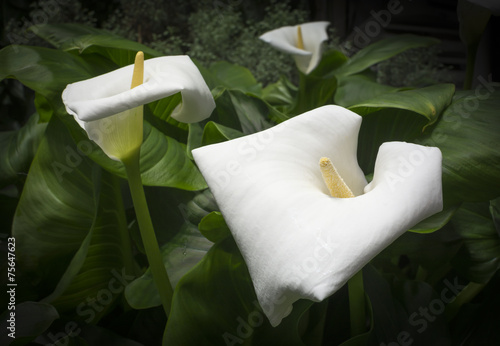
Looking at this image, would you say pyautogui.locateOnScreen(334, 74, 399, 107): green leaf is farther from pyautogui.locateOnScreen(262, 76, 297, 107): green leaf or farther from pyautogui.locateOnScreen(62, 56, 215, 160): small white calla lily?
pyautogui.locateOnScreen(62, 56, 215, 160): small white calla lily

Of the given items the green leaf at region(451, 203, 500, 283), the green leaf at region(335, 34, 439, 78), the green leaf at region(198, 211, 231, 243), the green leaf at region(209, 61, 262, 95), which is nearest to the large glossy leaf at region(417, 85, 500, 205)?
the green leaf at region(451, 203, 500, 283)

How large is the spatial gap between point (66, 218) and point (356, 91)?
20.4 inches

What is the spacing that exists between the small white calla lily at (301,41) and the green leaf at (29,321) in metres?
0.56

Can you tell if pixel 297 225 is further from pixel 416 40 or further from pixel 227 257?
pixel 416 40

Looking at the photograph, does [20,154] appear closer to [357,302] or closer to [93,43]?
[93,43]

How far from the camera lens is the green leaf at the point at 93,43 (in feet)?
1.70

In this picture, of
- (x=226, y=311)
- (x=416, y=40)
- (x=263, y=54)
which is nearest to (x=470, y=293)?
(x=226, y=311)

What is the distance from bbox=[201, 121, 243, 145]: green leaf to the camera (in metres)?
0.46

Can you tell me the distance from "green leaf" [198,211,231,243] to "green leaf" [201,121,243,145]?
0.31 ft

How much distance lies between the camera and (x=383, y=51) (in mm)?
784

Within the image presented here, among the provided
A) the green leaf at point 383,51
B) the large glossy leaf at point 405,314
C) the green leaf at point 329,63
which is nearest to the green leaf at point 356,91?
the green leaf at point 383,51

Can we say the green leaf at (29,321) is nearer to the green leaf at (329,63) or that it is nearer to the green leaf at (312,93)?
the green leaf at (312,93)

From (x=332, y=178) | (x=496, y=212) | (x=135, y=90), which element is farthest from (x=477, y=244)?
(x=135, y=90)

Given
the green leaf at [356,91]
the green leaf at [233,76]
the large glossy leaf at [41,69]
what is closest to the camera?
the large glossy leaf at [41,69]
